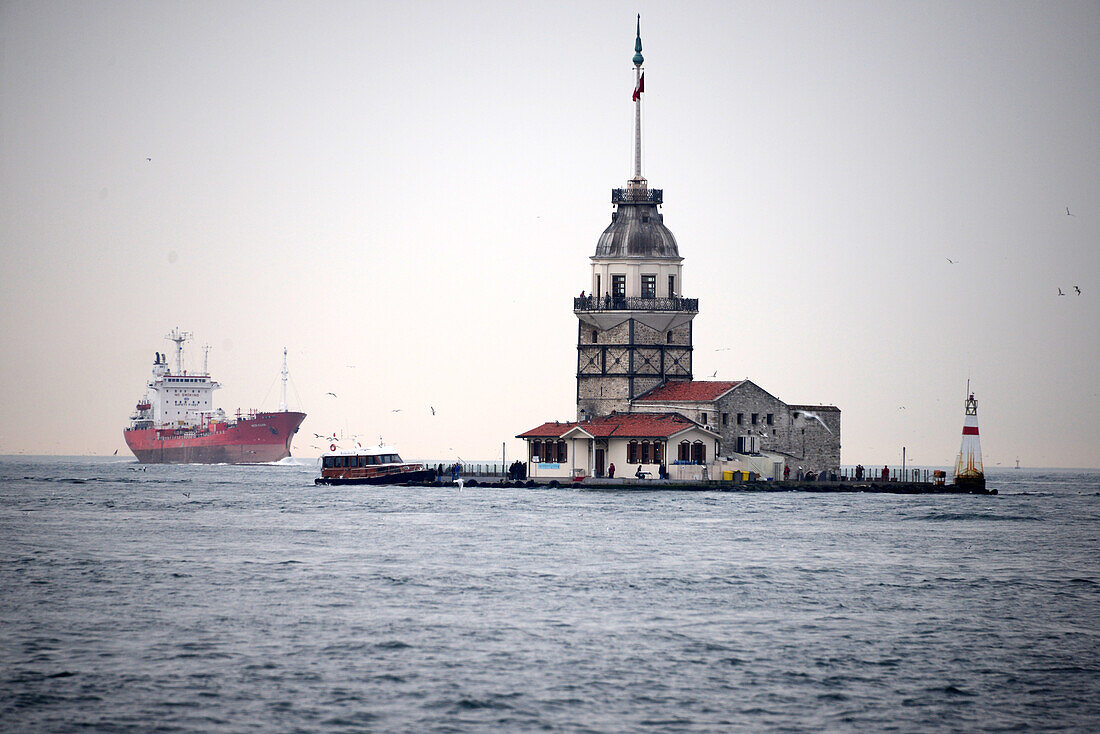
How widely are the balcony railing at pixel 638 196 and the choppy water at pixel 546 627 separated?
36030mm

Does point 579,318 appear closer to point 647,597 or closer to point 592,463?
point 592,463

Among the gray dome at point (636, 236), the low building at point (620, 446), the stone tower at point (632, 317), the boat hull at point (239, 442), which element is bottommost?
the low building at point (620, 446)

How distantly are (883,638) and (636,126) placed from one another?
64923 mm

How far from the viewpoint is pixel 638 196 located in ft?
280

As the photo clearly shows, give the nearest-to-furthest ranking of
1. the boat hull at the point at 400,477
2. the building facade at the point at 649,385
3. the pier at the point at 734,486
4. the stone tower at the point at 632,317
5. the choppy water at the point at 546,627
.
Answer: the choppy water at the point at 546,627 < the pier at the point at 734,486 < the building facade at the point at 649,385 < the stone tower at the point at 632,317 < the boat hull at the point at 400,477

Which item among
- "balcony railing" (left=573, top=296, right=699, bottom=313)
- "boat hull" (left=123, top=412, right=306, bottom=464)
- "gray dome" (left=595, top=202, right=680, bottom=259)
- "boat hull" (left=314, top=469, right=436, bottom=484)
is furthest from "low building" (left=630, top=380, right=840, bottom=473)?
"boat hull" (left=123, top=412, right=306, bottom=464)

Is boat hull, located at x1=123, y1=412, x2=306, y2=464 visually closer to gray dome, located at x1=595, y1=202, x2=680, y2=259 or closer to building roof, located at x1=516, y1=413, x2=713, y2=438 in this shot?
gray dome, located at x1=595, y1=202, x2=680, y2=259

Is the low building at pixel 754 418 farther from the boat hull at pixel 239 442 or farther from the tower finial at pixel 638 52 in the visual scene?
the boat hull at pixel 239 442

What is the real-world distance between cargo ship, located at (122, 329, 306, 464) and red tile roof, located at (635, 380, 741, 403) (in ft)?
282

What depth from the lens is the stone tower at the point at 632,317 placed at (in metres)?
81.4

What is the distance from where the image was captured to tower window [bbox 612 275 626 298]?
83137 millimetres

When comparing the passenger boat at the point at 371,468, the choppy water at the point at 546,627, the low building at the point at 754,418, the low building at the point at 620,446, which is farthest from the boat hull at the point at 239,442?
the choppy water at the point at 546,627

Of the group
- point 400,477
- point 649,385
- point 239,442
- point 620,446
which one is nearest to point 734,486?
→ point 620,446

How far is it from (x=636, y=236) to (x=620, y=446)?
1566 centimetres
